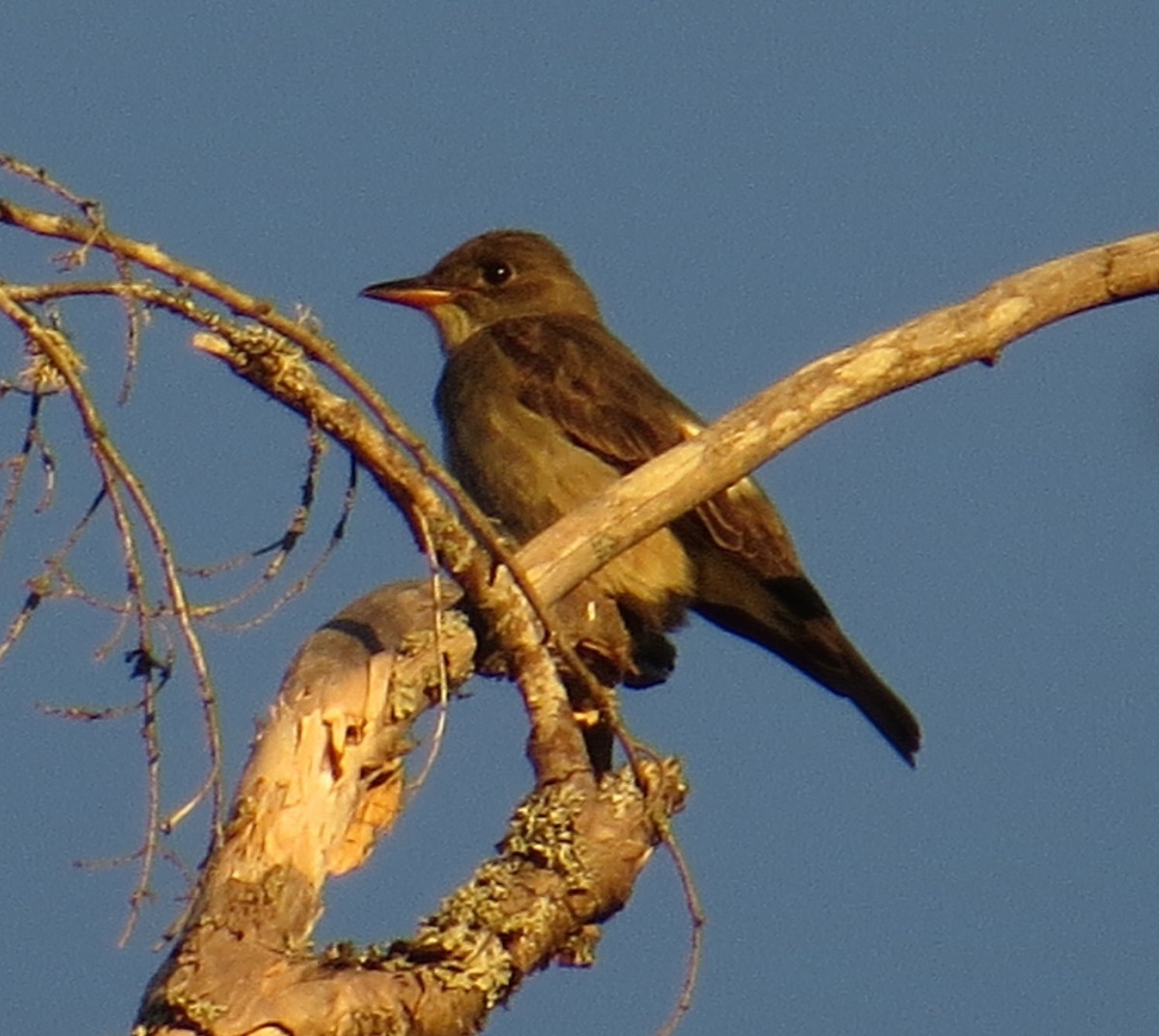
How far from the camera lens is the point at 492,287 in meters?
10.1

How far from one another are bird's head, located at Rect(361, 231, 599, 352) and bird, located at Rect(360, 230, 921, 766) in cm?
23

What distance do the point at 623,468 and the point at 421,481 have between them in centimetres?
399

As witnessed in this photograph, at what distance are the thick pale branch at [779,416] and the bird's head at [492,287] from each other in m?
4.38

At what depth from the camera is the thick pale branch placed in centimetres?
539

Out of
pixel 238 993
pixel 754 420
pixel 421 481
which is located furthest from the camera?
pixel 754 420

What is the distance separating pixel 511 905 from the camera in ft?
15.5

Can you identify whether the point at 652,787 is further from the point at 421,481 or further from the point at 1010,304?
the point at 1010,304

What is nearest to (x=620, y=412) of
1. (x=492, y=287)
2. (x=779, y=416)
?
(x=492, y=287)

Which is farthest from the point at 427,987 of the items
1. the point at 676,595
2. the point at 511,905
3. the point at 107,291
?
the point at 676,595

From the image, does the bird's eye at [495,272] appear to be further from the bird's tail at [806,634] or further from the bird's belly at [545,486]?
the bird's tail at [806,634]

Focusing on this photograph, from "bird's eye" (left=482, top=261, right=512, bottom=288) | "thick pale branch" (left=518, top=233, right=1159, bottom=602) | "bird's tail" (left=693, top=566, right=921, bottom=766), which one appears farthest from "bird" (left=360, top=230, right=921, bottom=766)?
"thick pale branch" (left=518, top=233, right=1159, bottom=602)

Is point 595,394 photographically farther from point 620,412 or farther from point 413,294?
point 413,294

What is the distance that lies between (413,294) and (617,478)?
6.17ft

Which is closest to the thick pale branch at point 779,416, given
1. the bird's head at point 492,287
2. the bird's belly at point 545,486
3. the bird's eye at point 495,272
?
the bird's belly at point 545,486
